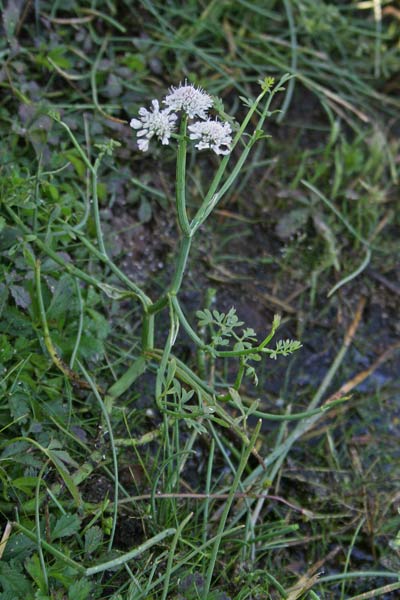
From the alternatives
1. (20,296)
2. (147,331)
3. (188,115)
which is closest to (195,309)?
(147,331)

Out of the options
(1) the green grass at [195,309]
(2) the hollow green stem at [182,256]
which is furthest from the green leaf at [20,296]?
(2) the hollow green stem at [182,256]

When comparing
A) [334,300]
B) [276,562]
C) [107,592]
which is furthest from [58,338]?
[334,300]

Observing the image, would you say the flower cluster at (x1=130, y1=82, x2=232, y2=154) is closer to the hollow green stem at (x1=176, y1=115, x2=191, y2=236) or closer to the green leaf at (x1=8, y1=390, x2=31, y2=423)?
the hollow green stem at (x1=176, y1=115, x2=191, y2=236)

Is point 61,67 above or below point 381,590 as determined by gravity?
above

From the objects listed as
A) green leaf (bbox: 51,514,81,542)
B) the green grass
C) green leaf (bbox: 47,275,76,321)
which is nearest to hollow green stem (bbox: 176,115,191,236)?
the green grass

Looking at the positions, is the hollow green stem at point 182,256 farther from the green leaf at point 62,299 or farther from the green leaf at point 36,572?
the green leaf at point 36,572

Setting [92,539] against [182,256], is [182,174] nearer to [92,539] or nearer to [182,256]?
[182,256]

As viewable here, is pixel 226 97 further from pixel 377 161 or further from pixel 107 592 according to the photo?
pixel 107 592
